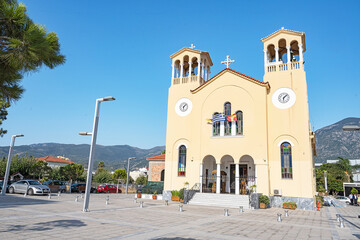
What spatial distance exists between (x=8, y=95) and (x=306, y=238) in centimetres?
1029

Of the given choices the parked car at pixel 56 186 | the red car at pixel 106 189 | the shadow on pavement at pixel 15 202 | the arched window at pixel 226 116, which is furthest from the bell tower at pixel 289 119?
the parked car at pixel 56 186

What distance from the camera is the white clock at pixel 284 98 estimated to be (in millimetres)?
22913

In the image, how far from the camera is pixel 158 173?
38656 millimetres

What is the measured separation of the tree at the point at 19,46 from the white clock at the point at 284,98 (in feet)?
68.1

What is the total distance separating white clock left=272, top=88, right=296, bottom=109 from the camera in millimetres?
22913

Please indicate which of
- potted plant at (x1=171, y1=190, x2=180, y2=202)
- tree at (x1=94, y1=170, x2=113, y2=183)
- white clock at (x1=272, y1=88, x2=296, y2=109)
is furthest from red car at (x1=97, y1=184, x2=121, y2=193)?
white clock at (x1=272, y1=88, x2=296, y2=109)

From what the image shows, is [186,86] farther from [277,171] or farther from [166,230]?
[166,230]

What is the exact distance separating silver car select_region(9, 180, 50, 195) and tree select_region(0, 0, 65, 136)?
2029cm

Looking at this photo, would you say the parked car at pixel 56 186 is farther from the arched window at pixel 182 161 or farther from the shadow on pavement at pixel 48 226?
the shadow on pavement at pixel 48 226

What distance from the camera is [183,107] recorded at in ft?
90.9

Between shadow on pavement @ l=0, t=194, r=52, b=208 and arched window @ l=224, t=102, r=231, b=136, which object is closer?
shadow on pavement @ l=0, t=194, r=52, b=208

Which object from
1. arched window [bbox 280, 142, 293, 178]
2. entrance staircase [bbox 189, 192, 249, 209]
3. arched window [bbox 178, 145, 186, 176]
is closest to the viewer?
entrance staircase [bbox 189, 192, 249, 209]

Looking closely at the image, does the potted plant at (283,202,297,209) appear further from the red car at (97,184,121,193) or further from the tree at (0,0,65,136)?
the red car at (97,184,121,193)

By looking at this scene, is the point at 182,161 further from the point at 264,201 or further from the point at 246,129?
the point at 264,201
